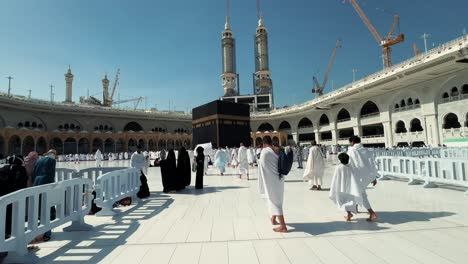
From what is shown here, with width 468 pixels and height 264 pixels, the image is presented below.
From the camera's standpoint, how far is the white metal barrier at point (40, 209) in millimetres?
2332

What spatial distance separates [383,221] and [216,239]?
2200 mm

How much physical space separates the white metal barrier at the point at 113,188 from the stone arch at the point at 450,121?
24.4 meters

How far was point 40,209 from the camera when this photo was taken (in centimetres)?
292

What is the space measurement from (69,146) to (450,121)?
42644 millimetres

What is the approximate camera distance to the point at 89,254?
2.58 m

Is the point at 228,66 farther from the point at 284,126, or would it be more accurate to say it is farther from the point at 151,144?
the point at 151,144

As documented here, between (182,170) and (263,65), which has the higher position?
(263,65)

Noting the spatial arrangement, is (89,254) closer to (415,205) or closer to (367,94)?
(415,205)

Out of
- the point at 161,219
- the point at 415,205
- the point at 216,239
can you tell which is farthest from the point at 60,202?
the point at 415,205

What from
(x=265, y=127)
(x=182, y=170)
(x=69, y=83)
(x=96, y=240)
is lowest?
(x=96, y=240)

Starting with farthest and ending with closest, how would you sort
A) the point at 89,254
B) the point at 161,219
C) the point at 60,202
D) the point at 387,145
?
the point at 387,145 → the point at 161,219 → the point at 60,202 → the point at 89,254

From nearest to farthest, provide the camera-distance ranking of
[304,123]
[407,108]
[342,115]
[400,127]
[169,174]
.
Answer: [169,174]
[407,108]
[400,127]
[342,115]
[304,123]

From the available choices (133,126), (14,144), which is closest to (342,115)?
(133,126)

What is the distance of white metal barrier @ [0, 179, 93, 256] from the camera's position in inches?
91.8
